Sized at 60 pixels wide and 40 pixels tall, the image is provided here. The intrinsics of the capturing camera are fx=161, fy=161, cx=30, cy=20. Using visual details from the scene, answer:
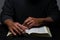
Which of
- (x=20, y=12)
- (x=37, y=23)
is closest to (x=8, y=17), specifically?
(x=20, y=12)

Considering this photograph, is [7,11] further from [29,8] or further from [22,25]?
[22,25]

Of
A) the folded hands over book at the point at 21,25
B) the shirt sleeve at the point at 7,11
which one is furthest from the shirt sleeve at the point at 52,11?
the shirt sleeve at the point at 7,11

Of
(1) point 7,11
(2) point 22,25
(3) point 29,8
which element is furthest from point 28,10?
(2) point 22,25

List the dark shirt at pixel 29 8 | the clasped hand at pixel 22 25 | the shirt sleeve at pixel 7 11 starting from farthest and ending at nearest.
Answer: the dark shirt at pixel 29 8 → the shirt sleeve at pixel 7 11 → the clasped hand at pixel 22 25

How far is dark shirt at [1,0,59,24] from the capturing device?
1908mm

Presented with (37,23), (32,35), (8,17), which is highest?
(8,17)

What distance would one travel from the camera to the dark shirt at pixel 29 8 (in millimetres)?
1908

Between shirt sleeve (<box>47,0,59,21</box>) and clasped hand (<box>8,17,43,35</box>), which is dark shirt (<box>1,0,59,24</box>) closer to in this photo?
shirt sleeve (<box>47,0,59,21</box>)

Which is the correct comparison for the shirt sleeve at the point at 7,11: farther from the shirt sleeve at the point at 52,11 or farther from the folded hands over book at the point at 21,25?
the shirt sleeve at the point at 52,11

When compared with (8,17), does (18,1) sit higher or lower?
higher

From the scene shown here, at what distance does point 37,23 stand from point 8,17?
1.14ft

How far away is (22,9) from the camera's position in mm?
1924

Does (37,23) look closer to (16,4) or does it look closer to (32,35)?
(32,35)

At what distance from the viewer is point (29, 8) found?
1907 millimetres
